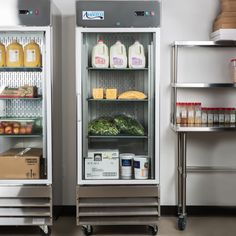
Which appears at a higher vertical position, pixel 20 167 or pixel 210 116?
pixel 210 116

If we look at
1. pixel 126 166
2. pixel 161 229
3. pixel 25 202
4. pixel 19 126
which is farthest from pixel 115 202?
pixel 19 126

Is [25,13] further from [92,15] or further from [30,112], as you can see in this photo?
[30,112]

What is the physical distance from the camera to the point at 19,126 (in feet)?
12.6

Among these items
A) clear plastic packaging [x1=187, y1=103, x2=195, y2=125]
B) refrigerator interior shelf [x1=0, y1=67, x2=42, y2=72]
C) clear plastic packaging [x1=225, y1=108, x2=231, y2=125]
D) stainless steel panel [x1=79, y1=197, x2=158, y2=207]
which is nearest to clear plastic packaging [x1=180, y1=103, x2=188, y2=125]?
clear plastic packaging [x1=187, y1=103, x2=195, y2=125]

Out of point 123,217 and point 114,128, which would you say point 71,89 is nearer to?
point 114,128

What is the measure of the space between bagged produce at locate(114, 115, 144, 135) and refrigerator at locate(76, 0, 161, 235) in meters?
0.02

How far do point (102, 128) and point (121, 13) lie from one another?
1.06m

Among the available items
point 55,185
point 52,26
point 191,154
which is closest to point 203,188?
point 191,154

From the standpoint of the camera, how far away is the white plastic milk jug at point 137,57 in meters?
3.75

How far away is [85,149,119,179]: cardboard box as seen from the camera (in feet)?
12.4

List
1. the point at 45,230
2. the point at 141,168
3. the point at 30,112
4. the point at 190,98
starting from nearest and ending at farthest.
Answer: the point at 45,230 → the point at 141,168 → the point at 30,112 → the point at 190,98

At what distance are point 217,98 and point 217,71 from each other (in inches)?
10.9

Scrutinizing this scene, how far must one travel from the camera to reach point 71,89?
424 cm

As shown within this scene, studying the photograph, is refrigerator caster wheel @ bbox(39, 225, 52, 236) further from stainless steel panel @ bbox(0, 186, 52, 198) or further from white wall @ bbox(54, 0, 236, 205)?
white wall @ bbox(54, 0, 236, 205)
